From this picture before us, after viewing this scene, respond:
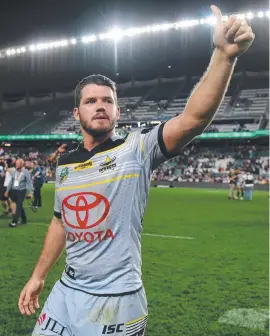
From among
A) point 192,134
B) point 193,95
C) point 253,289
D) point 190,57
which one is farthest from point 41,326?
point 190,57

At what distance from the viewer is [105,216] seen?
238 cm

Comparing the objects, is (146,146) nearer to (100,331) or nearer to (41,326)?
(100,331)

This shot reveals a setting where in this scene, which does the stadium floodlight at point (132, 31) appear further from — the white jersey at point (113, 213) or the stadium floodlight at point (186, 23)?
the white jersey at point (113, 213)

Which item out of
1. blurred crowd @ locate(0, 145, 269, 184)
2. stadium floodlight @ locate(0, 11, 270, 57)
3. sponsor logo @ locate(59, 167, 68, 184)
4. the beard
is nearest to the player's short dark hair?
the beard

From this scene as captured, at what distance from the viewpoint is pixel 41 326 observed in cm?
248

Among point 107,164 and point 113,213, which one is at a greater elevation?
point 107,164

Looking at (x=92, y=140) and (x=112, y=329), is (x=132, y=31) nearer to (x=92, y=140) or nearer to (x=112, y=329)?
(x=92, y=140)

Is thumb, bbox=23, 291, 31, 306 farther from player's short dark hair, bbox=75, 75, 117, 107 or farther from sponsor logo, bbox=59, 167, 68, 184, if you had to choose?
player's short dark hair, bbox=75, 75, 117, 107

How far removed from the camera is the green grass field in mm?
4949

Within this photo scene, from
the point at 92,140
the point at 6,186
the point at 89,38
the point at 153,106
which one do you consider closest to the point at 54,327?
the point at 92,140

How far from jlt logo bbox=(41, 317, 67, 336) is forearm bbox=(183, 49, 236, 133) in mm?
1317

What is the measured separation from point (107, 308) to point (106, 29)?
133 ft

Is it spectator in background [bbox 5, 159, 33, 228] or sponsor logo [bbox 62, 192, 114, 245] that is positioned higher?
sponsor logo [bbox 62, 192, 114, 245]

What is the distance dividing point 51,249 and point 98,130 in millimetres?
901
